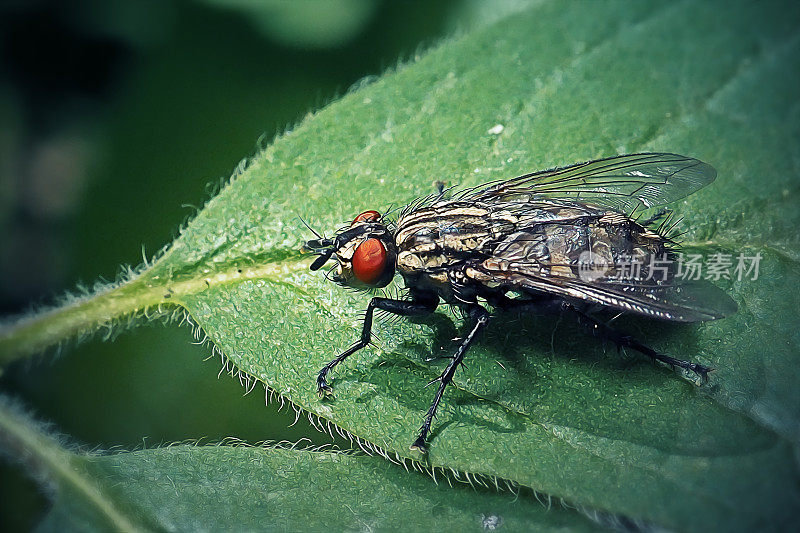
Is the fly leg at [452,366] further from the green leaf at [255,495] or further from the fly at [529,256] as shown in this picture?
the green leaf at [255,495]

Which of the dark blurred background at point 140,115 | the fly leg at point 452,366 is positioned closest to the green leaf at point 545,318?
the fly leg at point 452,366

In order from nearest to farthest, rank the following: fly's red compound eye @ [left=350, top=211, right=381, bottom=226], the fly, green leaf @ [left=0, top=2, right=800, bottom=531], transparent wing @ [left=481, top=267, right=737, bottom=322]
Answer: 1. green leaf @ [left=0, top=2, right=800, bottom=531]
2. transparent wing @ [left=481, top=267, right=737, bottom=322]
3. the fly
4. fly's red compound eye @ [left=350, top=211, right=381, bottom=226]

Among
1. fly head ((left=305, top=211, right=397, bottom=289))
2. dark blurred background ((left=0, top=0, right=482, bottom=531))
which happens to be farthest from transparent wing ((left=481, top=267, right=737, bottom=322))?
dark blurred background ((left=0, top=0, right=482, bottom=531))

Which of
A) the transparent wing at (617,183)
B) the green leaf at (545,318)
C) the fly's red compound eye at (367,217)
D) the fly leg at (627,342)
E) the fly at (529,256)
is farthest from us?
the transparent wing at (617,183)

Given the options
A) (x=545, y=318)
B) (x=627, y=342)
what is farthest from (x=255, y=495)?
(x=627, y=342)

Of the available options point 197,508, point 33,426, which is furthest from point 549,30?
point 33,426

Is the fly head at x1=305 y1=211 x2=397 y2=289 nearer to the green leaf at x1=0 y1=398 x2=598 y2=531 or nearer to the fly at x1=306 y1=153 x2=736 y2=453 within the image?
the fly at x1=306 y1=153 x2=736 y2=453

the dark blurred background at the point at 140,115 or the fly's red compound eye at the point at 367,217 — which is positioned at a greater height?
the dark blurred background at the point at 140,115

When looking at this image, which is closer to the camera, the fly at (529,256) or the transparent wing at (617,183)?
the fly at (529,256)
